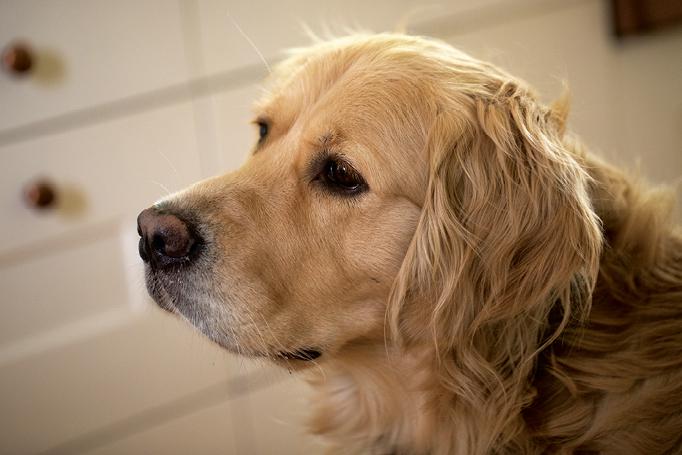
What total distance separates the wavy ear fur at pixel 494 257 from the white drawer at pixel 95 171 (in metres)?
0.85

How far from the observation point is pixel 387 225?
3.47 ft

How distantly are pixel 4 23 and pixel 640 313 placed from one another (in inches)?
61.5

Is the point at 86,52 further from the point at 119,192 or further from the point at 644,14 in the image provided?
the point at 644,14

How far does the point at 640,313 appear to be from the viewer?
3.55 feet

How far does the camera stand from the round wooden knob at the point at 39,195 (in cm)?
160

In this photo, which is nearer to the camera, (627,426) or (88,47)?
(627,426)

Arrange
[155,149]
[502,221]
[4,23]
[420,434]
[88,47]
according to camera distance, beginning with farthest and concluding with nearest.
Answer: [155,149], [88,47], [4,23], [420,434], [502,221]

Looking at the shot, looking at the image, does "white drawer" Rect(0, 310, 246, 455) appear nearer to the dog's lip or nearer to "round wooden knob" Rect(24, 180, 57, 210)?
"round wooden knob" Rect(24, 180, 57, 210)

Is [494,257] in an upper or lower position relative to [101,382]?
upper

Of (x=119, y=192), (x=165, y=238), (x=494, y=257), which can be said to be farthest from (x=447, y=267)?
(x=119, y=192)

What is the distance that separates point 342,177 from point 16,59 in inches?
37.5

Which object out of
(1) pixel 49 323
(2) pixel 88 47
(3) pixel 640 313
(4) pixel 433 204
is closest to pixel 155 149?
(2) pixel 88 47

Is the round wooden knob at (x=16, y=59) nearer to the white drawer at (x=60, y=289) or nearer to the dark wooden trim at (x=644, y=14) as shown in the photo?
the white drawer at (x=60, y=289)

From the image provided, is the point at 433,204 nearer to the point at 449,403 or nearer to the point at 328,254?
the point at 328,254
